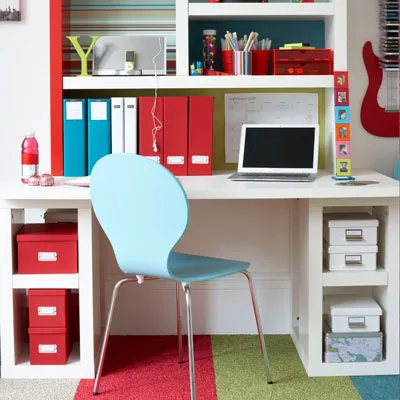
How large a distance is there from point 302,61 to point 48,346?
5.05 feet

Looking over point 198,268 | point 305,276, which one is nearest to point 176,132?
point 198,268

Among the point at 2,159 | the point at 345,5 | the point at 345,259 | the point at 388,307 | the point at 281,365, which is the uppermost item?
the point at 345,5

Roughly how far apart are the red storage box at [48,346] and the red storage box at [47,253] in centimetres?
23

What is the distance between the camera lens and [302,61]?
324cm

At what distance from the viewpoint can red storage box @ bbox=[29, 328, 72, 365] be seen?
9.71 feet

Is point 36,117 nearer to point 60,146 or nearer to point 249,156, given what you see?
→ point 60,146

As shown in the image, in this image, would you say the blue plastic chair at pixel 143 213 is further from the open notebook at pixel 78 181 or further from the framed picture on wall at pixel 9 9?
the framed picture on wall at pixel 9 9

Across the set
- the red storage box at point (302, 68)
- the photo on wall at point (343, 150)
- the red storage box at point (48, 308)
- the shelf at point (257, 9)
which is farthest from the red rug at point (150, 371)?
the shelf at point (257, 9)

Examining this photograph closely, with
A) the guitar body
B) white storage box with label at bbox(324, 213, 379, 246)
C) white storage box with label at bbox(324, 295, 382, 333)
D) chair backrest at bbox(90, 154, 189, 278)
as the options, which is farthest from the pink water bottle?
the guitar body

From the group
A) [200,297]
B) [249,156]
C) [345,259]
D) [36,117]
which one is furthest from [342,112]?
[36,117]

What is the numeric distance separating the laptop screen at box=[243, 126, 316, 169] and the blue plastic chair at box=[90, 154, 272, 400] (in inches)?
27.0

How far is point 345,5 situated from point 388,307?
1246 millimetres

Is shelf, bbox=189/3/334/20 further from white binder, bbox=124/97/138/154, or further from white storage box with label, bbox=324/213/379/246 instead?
white storage box with label, bbox=324/213/379/246

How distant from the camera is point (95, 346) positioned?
3.04 metres
